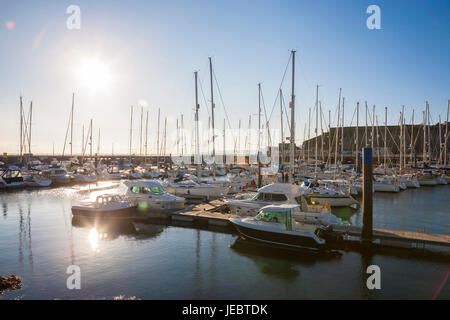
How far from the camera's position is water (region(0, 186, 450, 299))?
11.6 meters

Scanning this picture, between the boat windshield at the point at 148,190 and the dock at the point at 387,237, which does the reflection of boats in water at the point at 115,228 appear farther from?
the dock at the point at 387,237

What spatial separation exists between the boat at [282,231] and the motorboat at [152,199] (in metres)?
8.90

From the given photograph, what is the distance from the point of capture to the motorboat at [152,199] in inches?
965

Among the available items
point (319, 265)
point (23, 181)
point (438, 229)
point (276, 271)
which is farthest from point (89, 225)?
point (23, 181)

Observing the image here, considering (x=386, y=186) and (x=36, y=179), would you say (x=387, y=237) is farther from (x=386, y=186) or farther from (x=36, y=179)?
(x=36, y=179)

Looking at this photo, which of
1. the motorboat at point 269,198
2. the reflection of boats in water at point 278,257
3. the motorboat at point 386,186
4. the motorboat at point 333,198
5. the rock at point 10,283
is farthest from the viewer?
the motorboat at point 386,186

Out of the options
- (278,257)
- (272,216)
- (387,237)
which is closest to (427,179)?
(387,237)

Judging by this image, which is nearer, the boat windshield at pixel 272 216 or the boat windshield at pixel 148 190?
the boat windshield at pixel 272 216

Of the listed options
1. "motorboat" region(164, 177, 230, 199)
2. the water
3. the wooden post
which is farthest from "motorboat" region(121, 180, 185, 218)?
the wooden post

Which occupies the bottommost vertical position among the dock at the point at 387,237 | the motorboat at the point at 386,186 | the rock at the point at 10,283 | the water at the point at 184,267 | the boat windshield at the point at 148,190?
the water at the point at 184,267

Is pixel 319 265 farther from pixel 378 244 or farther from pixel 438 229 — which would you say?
pixel 438 229

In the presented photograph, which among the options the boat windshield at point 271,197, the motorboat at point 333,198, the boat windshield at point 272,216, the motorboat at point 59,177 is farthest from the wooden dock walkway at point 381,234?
the motorboat at point 59,177

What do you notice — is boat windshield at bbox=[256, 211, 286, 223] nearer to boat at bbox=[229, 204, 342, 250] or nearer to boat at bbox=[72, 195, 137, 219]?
boat at bbox=[229, 204, 342, 250]

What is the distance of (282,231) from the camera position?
52.9 ft
